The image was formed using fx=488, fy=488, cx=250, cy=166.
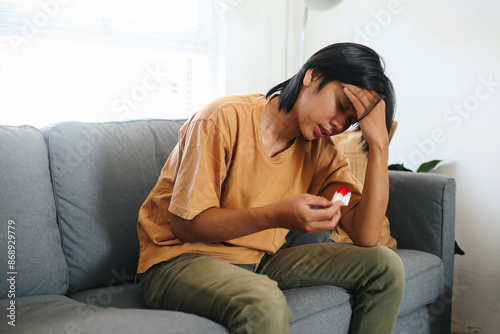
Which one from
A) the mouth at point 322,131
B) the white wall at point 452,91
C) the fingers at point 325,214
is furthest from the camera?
the white wall at point 452,91

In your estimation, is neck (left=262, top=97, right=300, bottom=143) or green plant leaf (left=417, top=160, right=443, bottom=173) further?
green plant leaf (left=417, top=160, right=443, bottom=173)

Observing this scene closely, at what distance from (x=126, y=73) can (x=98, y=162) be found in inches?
29.6

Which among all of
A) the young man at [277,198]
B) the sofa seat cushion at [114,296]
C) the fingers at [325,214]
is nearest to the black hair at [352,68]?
the young man at [277,198]

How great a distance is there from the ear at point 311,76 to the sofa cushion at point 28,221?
2.48 ft

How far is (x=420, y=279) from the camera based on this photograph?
147 centimetres

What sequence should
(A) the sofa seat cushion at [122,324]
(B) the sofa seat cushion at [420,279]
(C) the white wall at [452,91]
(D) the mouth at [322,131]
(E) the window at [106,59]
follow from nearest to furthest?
(A) the sofa seat cushion at [122,324] → (D) the mouth at [322,131] → (B) the sofa seat cushion at [420,279] → (E) the window at [106,59] → (C) the white wall at [452,91]

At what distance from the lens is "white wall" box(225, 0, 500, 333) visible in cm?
199

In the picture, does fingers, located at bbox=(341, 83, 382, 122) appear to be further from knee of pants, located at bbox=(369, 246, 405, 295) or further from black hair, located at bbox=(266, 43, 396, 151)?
knee of pants, located at bbox=(369, 246, 405, 295)

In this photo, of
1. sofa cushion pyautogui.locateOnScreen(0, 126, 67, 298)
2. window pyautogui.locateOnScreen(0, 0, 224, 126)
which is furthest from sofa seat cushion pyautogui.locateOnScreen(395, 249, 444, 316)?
window pyautogui.locateOnScreen(0, 0, 224, 126)

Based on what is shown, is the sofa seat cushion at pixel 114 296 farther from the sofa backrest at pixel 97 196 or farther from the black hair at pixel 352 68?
the black hair at pixel 352 68

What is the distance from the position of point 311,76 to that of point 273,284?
1.64 ft

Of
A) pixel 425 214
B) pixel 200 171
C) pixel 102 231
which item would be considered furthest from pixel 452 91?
pixel 102 231

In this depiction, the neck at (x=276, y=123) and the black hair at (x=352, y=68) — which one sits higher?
the black hair at (x=352, y=68)

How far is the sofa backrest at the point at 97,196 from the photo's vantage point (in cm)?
136
